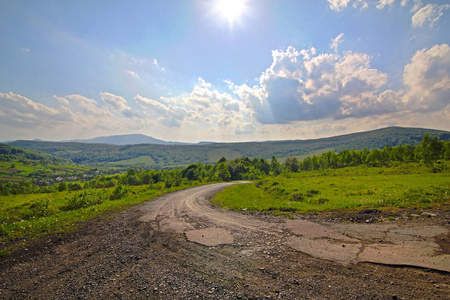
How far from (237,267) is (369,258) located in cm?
477

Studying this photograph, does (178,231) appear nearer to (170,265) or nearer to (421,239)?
(170,265)

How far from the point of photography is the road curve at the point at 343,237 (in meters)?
6.91

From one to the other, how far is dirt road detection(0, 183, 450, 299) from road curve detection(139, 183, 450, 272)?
42 millimetres

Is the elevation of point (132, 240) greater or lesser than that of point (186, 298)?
lesser

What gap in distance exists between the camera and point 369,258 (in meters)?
7.01

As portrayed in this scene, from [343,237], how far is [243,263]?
534 centimetres

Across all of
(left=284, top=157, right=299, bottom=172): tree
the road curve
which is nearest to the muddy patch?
the road curve

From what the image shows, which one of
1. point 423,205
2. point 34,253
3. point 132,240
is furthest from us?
point 423,205

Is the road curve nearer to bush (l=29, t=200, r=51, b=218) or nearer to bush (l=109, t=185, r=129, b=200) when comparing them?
bush (l=29, t=200, r=51, b=218)

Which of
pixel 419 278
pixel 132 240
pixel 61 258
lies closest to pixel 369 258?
pixel 419 278

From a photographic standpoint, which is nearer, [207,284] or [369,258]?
[207,284]

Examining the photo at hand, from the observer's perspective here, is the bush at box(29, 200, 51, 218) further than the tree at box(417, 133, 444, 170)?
No

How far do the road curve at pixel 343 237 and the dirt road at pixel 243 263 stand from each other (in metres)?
0.04

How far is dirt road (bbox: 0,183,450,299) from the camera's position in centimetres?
555
